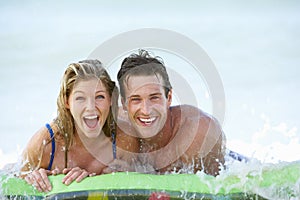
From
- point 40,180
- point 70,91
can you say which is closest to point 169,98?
point 70,91

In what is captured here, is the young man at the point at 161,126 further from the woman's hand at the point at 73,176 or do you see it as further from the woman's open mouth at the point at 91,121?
the woman's hand at the point at 73,176

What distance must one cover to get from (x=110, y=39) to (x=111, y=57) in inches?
14.5

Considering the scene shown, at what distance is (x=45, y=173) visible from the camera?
350 cm

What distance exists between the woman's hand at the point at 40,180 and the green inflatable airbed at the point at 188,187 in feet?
0.16

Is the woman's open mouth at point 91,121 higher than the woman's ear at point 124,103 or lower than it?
lower

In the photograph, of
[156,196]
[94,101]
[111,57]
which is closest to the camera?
[156,196]

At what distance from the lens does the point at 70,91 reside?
3.90 m

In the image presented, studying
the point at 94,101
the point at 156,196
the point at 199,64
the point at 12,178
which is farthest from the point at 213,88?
the point at 12,178

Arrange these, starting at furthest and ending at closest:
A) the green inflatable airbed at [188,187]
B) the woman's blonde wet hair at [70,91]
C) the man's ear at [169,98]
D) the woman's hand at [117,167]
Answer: the man's ear at [169,98] < the woman's blonde wet hair at [70,91] < the woman's hand at [117,167] < the green inflatable airbed at [188,187]

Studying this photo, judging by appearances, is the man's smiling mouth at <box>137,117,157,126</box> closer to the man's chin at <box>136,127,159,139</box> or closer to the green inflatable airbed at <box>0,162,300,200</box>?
the man's chin at <box>136,127,159,139</box>

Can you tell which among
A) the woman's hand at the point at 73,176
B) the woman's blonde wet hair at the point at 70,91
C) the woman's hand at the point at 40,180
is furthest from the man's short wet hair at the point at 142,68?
the woman's hand at the point at 40,180

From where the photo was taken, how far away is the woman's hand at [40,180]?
3371mm

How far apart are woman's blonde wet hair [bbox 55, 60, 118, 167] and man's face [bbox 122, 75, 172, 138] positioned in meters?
0.12

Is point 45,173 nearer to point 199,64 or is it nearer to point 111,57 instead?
point 111,57
